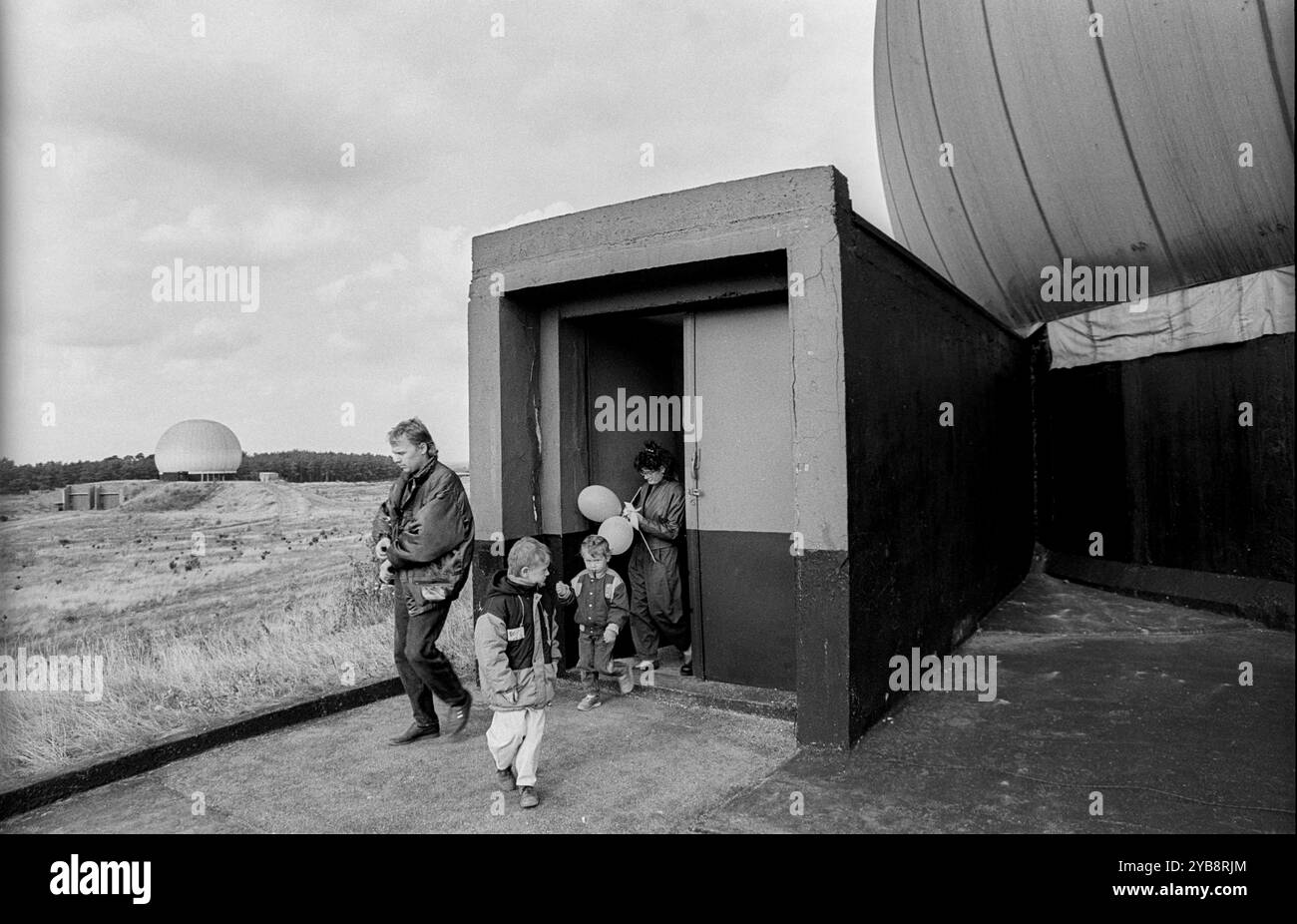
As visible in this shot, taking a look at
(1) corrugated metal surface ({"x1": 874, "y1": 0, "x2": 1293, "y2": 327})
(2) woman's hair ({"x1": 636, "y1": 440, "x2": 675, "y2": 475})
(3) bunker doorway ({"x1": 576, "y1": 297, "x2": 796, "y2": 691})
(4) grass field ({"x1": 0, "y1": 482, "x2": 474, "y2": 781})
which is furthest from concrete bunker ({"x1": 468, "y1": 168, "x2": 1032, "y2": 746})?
(4) grass field ({"x1": 0, "y1": 482, "x2": 474, "y2": 781})

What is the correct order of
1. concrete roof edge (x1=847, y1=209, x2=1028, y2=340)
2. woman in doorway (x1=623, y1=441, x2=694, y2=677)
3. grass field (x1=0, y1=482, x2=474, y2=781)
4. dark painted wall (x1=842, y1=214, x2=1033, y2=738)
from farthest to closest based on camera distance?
woman in doorway (x1=623, y1=441, x2=694, y2=677), grass field (x1=0, y1=482, x2=474, y2=781), concrete roof edge (x1=847, y1=209, x2=1028, y2=340), dark painted wall (x1=842, y1=214, x2=1033, y2=738)

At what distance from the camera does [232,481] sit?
8.73 metres

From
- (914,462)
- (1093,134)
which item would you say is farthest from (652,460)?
(1093,134)

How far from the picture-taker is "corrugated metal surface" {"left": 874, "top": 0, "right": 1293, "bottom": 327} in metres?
5.96

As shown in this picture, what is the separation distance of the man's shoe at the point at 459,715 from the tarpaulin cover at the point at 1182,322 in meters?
6.60

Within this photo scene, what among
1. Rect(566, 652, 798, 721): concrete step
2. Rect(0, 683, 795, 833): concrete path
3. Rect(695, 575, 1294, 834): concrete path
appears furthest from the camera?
Rect(566, 652, 798, 721): concrete step

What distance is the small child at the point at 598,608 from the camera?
5184 mm

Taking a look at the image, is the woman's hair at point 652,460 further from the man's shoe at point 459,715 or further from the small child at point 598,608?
the man's shoe at point 459,715

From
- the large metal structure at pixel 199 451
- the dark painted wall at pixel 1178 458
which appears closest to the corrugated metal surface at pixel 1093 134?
the dark painted wall at pixel 1178 458

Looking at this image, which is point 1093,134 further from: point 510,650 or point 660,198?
point 510,650

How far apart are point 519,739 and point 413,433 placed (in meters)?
1.71

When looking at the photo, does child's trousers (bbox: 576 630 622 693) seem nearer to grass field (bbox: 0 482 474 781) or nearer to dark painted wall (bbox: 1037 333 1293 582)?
grass field (bbox: 0 482 474 781)

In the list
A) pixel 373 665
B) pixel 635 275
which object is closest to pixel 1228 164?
pixel 635 275
